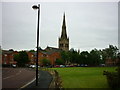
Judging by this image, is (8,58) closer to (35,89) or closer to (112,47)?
(112,47)

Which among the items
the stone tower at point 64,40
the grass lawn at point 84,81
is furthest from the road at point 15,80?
the stone tower at point 64,40

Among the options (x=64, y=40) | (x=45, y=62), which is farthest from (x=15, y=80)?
(x=64, y=40)

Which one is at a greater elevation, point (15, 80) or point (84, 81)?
point (84, 81)

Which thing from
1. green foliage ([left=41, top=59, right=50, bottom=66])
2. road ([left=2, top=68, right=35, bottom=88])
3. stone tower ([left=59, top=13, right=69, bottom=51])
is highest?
stone tower ([left=59, top=13, right=69, bottom=51])

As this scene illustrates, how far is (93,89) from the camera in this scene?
1385 cm

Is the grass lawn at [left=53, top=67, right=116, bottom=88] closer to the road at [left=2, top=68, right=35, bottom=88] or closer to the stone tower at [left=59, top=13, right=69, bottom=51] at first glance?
the road at [left=2, top=68, right=35, bottom=88]

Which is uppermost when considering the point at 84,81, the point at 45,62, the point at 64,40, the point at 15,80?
the point at 64,40

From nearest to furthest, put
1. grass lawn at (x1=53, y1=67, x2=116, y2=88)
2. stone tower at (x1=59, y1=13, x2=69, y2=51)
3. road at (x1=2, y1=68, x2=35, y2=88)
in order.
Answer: grass lawn at (x1=53, y1=67, x2=116, y2=88) < road at (x1=2, y1=68, x2=35, y2=88) < stone tower at (x1=59, y1=13, x2=69, y2=51)

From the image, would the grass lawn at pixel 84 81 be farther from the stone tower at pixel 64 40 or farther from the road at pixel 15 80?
the stone tower at pixel 64 40

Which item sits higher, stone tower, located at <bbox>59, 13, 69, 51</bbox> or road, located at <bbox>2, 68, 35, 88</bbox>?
stone tower, located at <bbox>59, 13, 69, 51</bbox>

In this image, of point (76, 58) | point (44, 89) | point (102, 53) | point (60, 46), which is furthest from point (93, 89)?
point (60, 46)

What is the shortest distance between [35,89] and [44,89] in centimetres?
67

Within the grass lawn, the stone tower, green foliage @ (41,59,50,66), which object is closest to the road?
the grass lawn

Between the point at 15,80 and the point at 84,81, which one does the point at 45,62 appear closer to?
the point at 15,80
